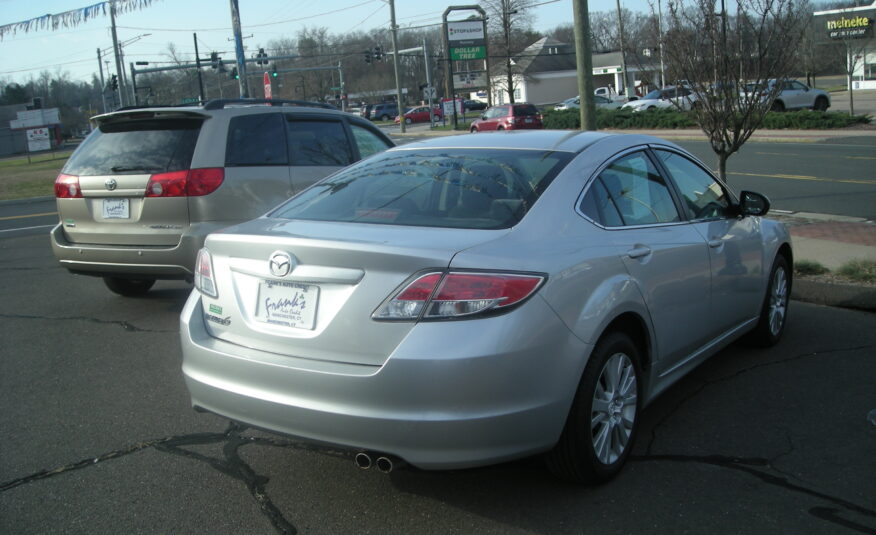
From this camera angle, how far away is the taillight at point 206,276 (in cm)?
377

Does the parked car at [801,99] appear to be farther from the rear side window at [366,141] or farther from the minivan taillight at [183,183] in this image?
the minivan taillight at [183,183]

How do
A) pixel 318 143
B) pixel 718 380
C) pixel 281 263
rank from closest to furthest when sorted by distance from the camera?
pixel 281 263 → pixel 718 380 → pixel 318 143

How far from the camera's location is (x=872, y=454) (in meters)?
3.97

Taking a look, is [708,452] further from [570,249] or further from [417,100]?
[417,100]

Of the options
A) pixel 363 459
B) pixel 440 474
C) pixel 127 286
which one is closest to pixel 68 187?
pixel 127 286

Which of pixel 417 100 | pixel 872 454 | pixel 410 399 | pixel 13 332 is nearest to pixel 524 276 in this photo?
pixel 410 399

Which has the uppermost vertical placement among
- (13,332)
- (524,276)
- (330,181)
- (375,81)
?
A: (375,81)

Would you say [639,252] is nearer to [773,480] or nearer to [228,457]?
[773,480]

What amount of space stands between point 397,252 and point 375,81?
336ft

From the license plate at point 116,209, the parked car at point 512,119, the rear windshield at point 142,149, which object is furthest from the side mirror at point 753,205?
the parked car at point 512,119

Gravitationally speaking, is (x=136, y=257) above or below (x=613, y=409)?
above

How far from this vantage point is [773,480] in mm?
3719

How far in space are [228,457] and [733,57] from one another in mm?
7935

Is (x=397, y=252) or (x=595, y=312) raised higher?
(x=397, y=252)
